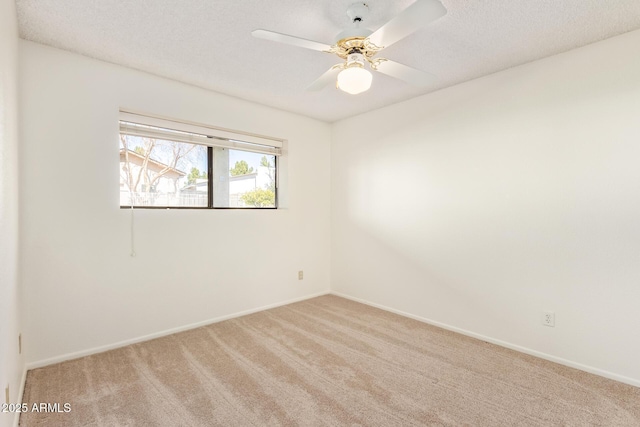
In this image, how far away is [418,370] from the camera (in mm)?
2209

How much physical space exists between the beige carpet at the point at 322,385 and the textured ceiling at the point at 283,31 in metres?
2.30

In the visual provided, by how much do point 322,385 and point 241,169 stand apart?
2366mm

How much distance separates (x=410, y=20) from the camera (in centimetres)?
146

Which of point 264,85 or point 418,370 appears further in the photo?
point 264,85

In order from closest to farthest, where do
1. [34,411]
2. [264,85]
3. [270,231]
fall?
1. [34,411]
2. [264,85]
3. [270,231]

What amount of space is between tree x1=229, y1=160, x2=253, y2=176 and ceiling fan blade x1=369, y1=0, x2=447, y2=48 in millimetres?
2169

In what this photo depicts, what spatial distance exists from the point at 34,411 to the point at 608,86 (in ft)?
13.5

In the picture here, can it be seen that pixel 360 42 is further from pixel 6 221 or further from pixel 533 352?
pixel 533 352

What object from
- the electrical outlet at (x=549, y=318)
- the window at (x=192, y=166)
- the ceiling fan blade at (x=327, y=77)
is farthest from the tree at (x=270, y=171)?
the electrical outlet at (x=549, y=318)

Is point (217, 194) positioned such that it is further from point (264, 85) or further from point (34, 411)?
point (34, 411)

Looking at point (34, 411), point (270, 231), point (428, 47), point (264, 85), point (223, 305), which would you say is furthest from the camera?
point (270, 231)

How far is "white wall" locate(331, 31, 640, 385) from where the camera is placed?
2.11m

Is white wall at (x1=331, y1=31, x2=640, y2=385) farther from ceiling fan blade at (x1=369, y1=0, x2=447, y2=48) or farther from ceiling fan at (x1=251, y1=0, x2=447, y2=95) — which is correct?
ceiling fan blade at (x1=369, y1=0, x2=447, y2=48)

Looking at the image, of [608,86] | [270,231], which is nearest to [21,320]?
[270,231]
